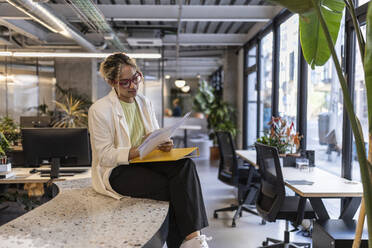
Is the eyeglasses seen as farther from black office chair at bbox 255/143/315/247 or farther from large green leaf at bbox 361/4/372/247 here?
large green leaf at bbox 361/4/372/247

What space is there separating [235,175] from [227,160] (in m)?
0.30

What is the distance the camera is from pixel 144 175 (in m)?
2.10

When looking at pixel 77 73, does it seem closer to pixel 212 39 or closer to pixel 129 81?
pixel 212 39

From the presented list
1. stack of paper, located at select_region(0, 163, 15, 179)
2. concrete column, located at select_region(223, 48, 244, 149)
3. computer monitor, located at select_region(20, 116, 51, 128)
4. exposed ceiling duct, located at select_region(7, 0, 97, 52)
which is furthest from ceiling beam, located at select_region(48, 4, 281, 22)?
stack of paper, located at select_region(0, 163, 15, 179)

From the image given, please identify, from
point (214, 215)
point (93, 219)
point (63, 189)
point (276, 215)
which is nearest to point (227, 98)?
point (214, 215)

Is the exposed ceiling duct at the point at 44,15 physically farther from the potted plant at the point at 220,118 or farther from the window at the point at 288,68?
the potted plant at the point at 220,118

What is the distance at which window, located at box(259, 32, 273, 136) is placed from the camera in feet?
23.0

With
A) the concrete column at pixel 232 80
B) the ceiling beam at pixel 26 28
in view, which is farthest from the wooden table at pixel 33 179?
the concrete column at pixel 232 80

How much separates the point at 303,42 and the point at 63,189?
6.11 ft

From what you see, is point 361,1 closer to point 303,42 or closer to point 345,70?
point 345,70

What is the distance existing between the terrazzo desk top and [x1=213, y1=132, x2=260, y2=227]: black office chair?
247 cm

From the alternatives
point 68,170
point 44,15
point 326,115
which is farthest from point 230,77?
point 68,170

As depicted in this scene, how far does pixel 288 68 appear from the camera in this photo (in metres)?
5.72

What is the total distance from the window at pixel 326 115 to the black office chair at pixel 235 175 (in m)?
0.91
